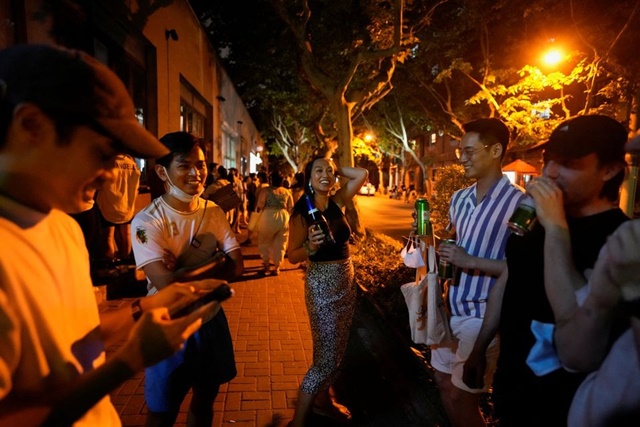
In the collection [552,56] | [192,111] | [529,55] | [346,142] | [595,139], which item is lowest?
[595,139]

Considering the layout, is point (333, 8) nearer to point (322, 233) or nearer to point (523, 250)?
point (322, 233)

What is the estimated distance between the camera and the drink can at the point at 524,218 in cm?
169

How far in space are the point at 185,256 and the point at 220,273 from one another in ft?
0.95

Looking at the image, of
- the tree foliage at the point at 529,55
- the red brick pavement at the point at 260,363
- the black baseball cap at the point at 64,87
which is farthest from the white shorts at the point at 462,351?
the tree foliage at the point at 529,55

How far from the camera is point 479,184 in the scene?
2857 mm

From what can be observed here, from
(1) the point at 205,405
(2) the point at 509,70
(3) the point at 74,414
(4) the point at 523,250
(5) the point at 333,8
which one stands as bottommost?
(1) the point at 205,405

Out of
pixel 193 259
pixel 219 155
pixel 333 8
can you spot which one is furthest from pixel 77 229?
pixel 219 155

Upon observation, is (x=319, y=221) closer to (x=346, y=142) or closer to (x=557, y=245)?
(x=557, y=245)

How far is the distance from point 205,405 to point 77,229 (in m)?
1.65

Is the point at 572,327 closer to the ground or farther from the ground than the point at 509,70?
closer to the ground

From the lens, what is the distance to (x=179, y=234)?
2.38 meters

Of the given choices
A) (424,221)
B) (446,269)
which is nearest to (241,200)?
(424,221)

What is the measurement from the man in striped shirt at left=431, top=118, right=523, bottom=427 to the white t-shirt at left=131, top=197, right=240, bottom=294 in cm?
152

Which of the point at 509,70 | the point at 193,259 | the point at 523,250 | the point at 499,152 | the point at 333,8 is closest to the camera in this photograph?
the point at 523,250
